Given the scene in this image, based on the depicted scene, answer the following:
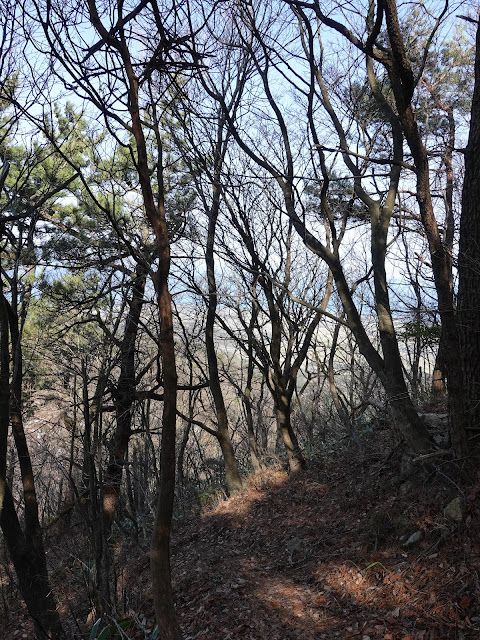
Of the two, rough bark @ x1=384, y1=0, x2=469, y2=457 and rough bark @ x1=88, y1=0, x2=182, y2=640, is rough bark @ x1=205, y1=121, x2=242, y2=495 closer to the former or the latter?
rough bark @ x1=384, y1=0, x2=469, y2=457

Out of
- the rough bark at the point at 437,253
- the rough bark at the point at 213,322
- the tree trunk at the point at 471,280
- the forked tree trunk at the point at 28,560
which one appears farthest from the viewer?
the rough bark at the point at 213,322

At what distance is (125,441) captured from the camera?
9781mm

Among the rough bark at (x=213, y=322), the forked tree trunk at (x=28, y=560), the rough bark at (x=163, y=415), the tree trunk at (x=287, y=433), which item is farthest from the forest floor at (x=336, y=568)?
the rough bark at (x=213, y=322)

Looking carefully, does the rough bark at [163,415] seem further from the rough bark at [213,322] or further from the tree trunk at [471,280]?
the rough bark at [213,322]

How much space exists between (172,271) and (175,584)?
5.90 m

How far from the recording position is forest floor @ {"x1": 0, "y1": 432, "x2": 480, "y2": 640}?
3.89m

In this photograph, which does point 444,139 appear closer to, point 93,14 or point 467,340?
point 467,340

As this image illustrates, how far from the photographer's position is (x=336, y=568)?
5.05 m

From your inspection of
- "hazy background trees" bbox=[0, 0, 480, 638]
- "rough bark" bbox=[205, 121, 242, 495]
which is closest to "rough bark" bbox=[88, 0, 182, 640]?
"hazy background trees" bbox=[0, 0, 480, 638]

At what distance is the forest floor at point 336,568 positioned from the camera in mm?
3895

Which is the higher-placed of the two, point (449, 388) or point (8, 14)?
point (8, 14)

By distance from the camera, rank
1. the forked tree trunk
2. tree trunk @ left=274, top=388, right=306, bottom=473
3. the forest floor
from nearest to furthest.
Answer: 1. the forest floor
2. the forked tree trunk
3. tree trunk @ left=274, top=388, right=306, bottom=473

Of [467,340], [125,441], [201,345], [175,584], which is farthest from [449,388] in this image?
[201,345]

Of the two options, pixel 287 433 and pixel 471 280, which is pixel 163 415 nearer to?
pixel 471 280
